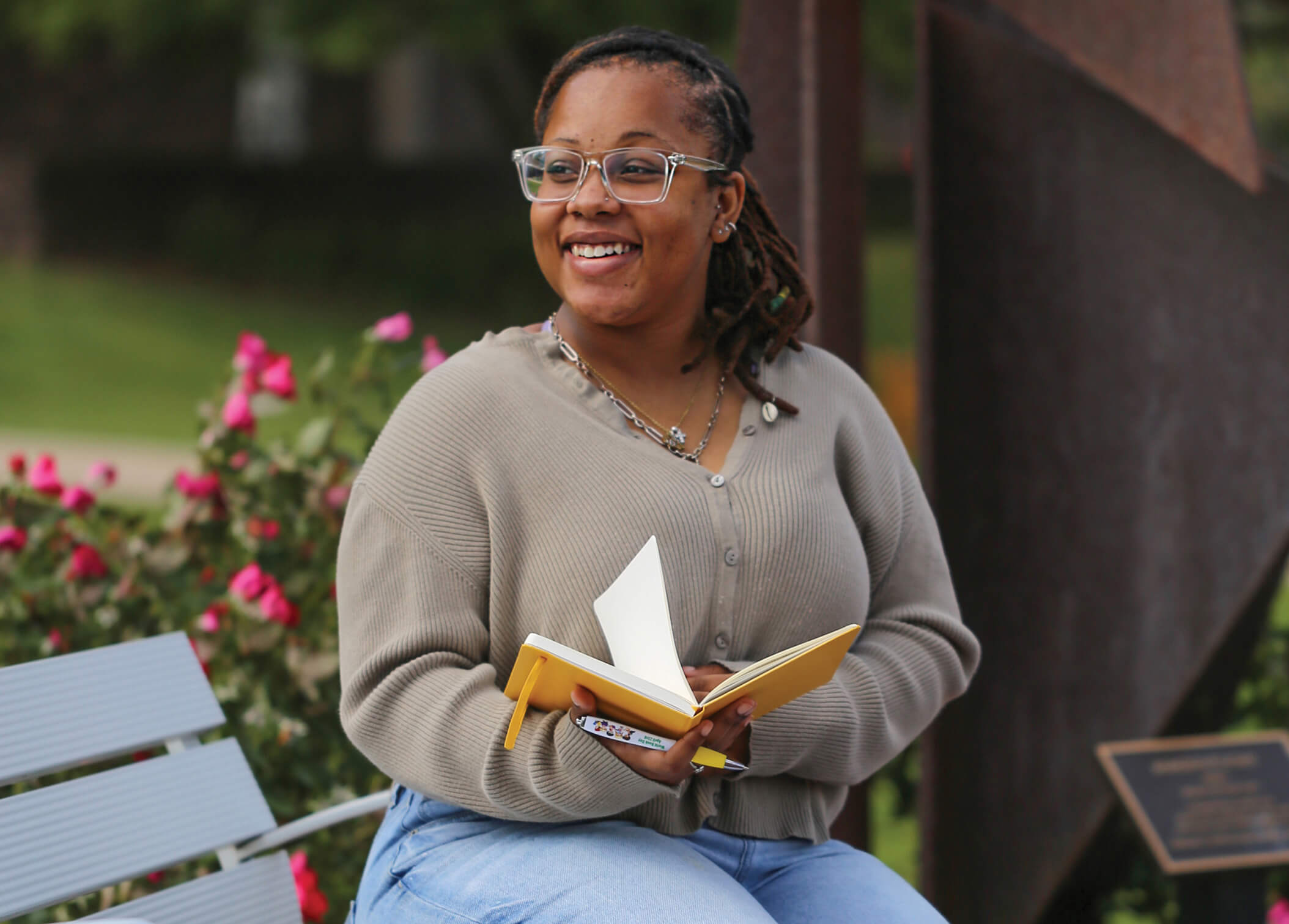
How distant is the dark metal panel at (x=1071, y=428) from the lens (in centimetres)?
306

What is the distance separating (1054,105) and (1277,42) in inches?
525

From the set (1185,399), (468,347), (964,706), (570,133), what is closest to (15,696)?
(468,347)

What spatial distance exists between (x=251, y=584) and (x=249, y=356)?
0.61 m

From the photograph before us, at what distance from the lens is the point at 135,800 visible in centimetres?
227

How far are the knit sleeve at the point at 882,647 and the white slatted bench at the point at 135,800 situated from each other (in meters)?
0.79

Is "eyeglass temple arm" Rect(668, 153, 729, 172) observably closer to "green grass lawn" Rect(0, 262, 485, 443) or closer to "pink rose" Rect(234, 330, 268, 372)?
"pink rose" Rect(234, 330, 268, 372)

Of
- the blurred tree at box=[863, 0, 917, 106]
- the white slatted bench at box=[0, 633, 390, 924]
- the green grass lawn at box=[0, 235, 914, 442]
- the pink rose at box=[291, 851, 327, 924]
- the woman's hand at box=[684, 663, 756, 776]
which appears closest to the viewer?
the woman's hand at box=[684, 663, 756, 776]

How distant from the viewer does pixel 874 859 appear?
2168 mm

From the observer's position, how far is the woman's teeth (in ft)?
6.78

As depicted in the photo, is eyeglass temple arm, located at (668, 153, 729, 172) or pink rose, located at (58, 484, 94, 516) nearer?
eyeglass temple arm, located at (668, 153, 729, 172)

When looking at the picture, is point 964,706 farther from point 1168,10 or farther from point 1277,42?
point 1277,42

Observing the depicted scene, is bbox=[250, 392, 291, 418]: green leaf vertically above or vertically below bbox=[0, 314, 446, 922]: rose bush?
above

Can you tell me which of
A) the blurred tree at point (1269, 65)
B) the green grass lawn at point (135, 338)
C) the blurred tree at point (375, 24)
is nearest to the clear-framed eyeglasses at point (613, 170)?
the green grass lawn at point (135, 338)

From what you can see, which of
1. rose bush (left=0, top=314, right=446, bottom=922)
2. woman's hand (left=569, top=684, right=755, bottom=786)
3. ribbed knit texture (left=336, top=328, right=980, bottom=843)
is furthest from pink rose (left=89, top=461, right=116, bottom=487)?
woman's hand (left=569, top=684, right=755, bottom=786)
